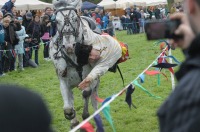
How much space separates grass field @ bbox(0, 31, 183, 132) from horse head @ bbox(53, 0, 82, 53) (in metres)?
1.04

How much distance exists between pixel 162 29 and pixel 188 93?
1.33 ft

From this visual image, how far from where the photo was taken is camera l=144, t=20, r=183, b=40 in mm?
2006

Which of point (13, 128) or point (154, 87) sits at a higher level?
point (13, 128)

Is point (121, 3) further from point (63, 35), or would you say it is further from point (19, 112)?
point (19, 112)

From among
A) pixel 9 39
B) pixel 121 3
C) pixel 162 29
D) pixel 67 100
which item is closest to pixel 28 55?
pixel 9 39

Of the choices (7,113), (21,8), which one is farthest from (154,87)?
(21,8)

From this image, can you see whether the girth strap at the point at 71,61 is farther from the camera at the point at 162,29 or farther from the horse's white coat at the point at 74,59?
the camera at the point at 162,29

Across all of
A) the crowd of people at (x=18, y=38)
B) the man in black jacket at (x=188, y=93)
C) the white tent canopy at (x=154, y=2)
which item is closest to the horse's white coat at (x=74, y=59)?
the man in black jacket at (x=188, y=93)

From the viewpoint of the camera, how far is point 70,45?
6.14 meters

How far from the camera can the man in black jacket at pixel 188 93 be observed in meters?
1.74

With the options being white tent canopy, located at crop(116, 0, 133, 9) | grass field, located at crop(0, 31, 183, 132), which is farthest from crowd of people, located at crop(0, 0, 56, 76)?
white tent canopy, located at crop(116, 0, 133, 9)

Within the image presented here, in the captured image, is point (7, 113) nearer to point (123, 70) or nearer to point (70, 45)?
point (70, 45)

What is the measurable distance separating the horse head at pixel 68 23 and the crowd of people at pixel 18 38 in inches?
227

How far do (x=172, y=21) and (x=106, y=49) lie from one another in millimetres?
4617
